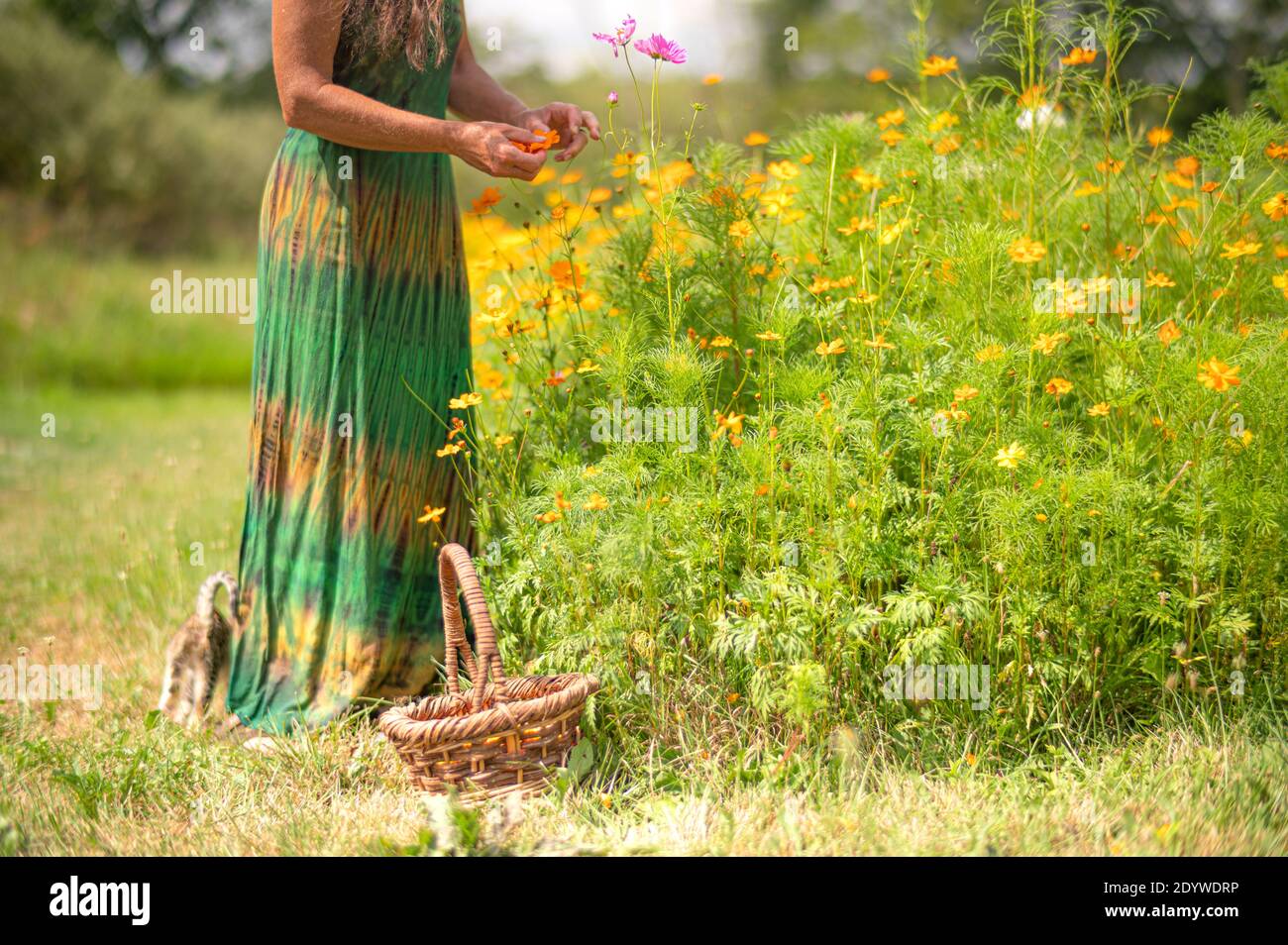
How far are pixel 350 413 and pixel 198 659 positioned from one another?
2.69 feet

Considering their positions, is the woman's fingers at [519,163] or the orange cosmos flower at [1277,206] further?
the orange cosmos flower at [1277,206]

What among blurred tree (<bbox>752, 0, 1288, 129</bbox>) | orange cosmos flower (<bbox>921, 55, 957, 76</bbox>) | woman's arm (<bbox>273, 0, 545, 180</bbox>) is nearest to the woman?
woman's arm (<bbox>273, 0, 545, 180</bbox>)

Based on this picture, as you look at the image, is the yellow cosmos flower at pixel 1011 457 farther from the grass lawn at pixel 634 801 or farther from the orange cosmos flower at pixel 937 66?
the orange cosmos flower at pixel 937 66

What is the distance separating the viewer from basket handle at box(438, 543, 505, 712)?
7.55 feet

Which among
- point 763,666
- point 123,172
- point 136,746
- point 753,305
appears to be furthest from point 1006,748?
point 123,172

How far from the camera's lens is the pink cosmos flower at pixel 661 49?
7.95 ft

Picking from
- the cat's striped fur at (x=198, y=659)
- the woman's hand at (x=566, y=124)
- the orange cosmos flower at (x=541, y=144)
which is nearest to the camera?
the orange cosmos flower at (x=541, y=144)

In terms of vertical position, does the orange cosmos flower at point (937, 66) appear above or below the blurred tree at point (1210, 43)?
below

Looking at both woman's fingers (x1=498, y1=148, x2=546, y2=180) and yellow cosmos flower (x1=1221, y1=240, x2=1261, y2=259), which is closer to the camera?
woman's fingers (x1=498, y1=148, x2=546, y2=180)

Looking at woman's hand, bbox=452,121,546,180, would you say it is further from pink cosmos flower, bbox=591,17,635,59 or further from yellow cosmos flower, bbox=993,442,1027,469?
yellow cosmos flower, bbox=993,442,1027,469

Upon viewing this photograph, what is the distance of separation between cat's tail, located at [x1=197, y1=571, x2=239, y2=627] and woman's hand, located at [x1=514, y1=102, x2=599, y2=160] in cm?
141

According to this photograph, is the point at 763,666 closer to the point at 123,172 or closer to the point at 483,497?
the point at 483,497

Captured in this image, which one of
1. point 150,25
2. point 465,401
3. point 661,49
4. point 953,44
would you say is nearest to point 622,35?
point 661,49

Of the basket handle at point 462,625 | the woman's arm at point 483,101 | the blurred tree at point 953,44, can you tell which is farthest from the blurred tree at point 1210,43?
the basket handle at point 462,625
